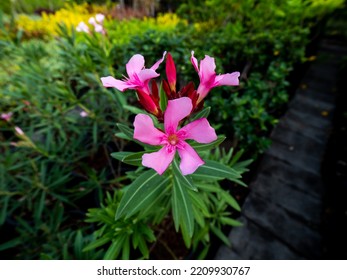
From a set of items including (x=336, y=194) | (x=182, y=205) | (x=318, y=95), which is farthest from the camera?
(x=318, y=95)

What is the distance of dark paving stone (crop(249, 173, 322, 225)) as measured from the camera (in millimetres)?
1976

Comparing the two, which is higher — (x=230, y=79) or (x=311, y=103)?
(x=230, y=79)

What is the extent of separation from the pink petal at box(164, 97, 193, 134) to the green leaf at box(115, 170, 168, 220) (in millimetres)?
332

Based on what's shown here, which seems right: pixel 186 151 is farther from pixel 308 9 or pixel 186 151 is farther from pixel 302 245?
pixel 308 9

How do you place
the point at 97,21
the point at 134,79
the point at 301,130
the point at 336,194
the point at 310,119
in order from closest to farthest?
the point at 134,79 → the point at 97,21 → the point at 336,194 → the point at 301,130 → the point at 310,119

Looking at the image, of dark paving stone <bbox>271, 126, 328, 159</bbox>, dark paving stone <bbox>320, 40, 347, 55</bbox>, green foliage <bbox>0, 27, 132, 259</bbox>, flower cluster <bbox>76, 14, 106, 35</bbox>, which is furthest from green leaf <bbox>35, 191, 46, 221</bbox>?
dark paving stone <bbox>320, 40, 347, 55</bbox>

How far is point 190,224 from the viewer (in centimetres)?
93

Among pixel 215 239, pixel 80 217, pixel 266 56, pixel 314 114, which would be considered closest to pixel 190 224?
pixel 215 239

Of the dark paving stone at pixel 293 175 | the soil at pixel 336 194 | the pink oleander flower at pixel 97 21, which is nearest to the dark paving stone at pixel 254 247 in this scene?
the soil at pixel 336 194

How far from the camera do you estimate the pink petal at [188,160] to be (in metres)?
0.65

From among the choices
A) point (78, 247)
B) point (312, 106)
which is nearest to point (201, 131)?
point (78, 247)

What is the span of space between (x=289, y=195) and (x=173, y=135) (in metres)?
1.87

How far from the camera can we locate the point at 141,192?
90cm

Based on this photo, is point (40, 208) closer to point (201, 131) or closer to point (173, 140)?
point (173, 140)
